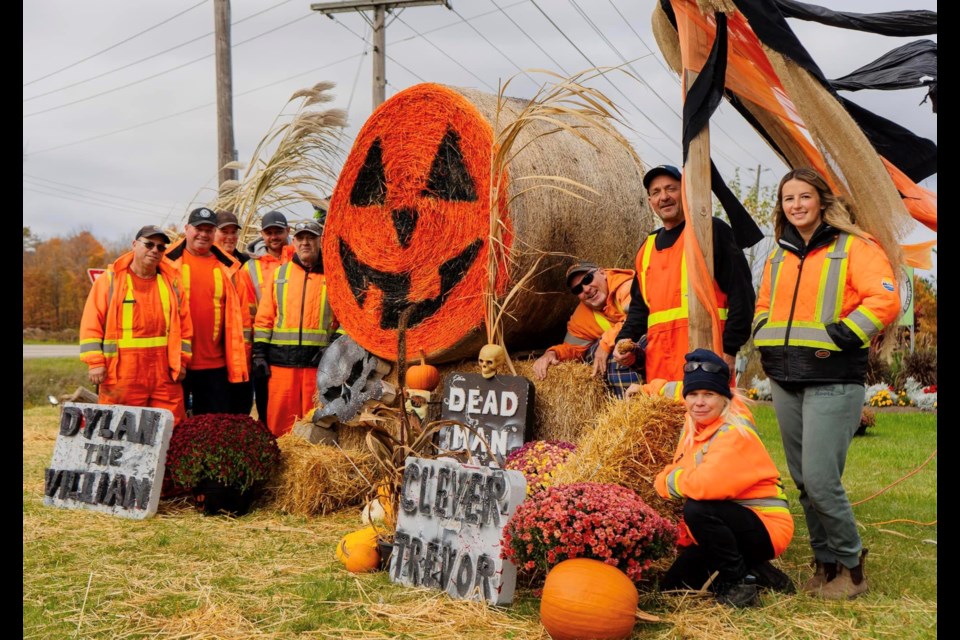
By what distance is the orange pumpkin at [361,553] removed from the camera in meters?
4.88

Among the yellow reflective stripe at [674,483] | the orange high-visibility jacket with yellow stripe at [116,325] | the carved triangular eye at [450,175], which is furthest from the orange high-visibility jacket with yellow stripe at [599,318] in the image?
the orange high-visibility jacket with yellow stripe at [116,325]

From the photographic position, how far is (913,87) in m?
5.07

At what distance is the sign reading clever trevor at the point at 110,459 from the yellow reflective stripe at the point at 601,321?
3216 mm

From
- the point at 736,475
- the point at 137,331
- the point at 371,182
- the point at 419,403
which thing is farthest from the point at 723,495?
the point at 137,331

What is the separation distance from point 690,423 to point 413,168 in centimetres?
348

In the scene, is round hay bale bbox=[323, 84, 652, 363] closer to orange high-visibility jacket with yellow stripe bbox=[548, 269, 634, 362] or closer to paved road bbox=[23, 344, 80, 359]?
orange high-visibility jacket with yellow stripe bbox=[548, 269, 634, 362]

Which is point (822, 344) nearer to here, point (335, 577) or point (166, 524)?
point (335, 577)

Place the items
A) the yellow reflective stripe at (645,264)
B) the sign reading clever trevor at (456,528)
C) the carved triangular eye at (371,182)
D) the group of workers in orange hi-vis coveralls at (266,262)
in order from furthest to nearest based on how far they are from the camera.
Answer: the group of workers in orange hi-vis coveralls at (266,262), the carved triangular eye at (371,182), the yellow reflective stripe at (645,264), the sign reading clever trevor at (456,528)

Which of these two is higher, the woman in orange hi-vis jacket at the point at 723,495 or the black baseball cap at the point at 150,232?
the black baseball cap at the point at 150,232

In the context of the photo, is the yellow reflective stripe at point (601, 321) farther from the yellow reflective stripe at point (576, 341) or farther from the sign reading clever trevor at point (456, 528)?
the sign reading clever trevor at point (456, 528)

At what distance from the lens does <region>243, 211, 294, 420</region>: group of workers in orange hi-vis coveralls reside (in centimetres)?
A: 834

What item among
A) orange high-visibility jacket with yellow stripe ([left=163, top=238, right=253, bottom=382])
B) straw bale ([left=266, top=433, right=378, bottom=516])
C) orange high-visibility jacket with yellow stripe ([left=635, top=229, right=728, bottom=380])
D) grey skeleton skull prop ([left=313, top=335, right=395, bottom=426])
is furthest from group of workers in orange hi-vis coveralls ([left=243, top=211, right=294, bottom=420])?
orange high-visibility jacket with yellow stripe ([left=635, top=229, right=728, bottom=380])

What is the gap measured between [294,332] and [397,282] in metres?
1.28

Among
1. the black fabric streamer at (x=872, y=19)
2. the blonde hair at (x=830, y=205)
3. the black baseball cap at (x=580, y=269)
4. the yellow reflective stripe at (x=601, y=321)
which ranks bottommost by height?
the yellow reflective stripe at (x=601, y=321)
